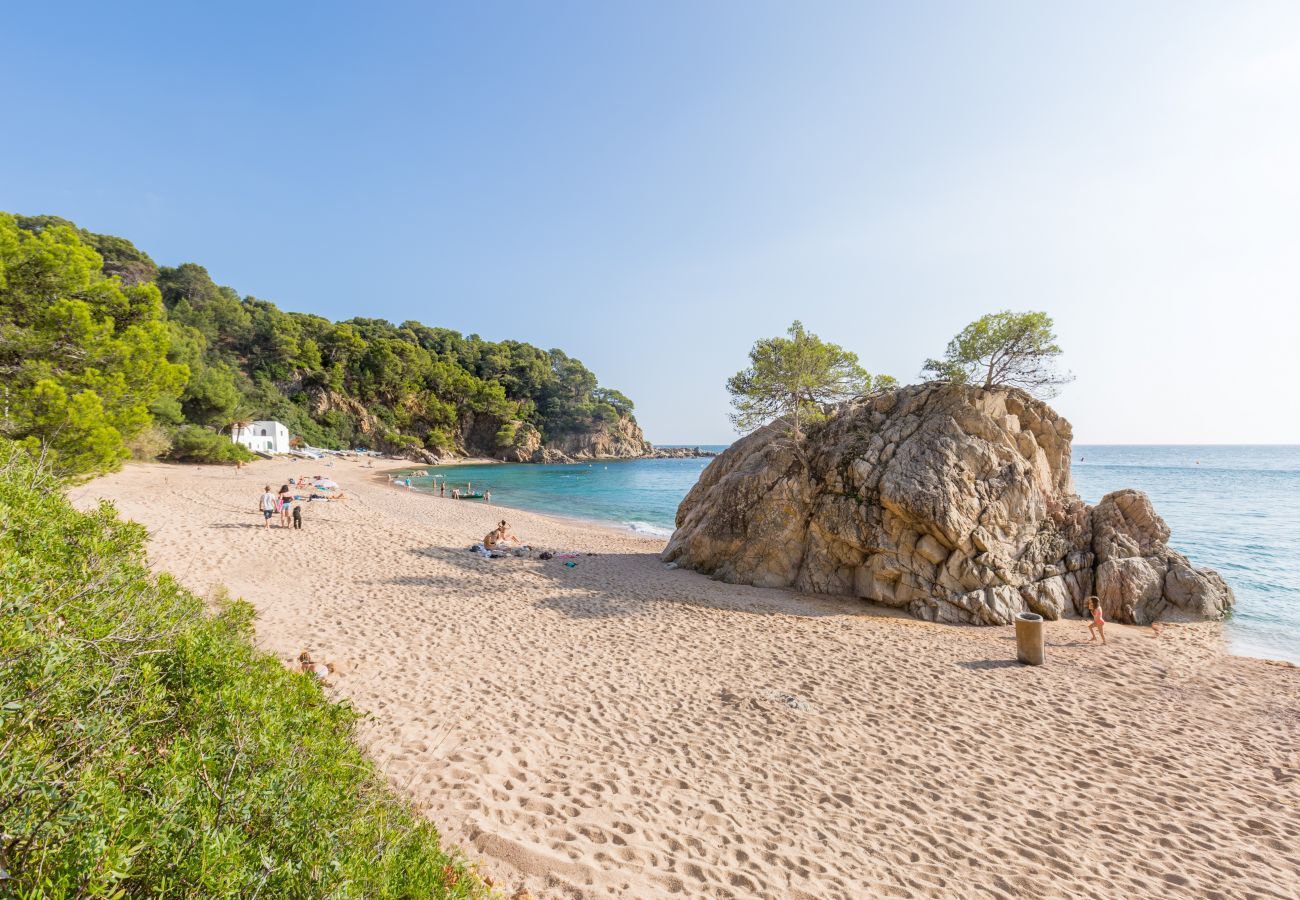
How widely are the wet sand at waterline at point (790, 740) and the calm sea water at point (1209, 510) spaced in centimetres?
394

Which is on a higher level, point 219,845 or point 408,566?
point 219,845

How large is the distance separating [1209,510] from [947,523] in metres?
36.2

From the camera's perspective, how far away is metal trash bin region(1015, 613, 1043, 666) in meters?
8.93

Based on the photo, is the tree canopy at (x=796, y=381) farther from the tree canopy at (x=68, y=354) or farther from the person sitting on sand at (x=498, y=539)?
the tree canopy at (x=68, y=354)

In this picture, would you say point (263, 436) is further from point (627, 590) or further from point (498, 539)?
point (627, 590)

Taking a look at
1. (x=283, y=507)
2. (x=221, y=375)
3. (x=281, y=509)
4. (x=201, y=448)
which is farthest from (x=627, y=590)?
(x=221, y=375)

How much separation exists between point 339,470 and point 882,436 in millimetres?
48761

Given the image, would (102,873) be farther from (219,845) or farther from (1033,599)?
(1033,599)

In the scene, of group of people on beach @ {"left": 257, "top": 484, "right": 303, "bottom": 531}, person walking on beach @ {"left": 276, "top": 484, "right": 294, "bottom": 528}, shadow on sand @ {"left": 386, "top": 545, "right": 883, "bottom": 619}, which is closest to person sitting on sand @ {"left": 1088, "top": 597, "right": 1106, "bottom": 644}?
shadow on sand @ {"left": 386, "top": 545, "right": 883, "bottom": 619}

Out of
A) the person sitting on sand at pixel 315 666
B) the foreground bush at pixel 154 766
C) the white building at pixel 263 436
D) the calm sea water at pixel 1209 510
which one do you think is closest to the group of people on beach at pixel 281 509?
the person sitting on sand at pixel 315 666

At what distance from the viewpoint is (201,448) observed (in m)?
36.7

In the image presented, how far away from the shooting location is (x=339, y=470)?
4691 cm

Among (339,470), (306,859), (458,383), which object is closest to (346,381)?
(458,383)

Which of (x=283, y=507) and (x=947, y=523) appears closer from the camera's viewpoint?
(x=947, y=523)
